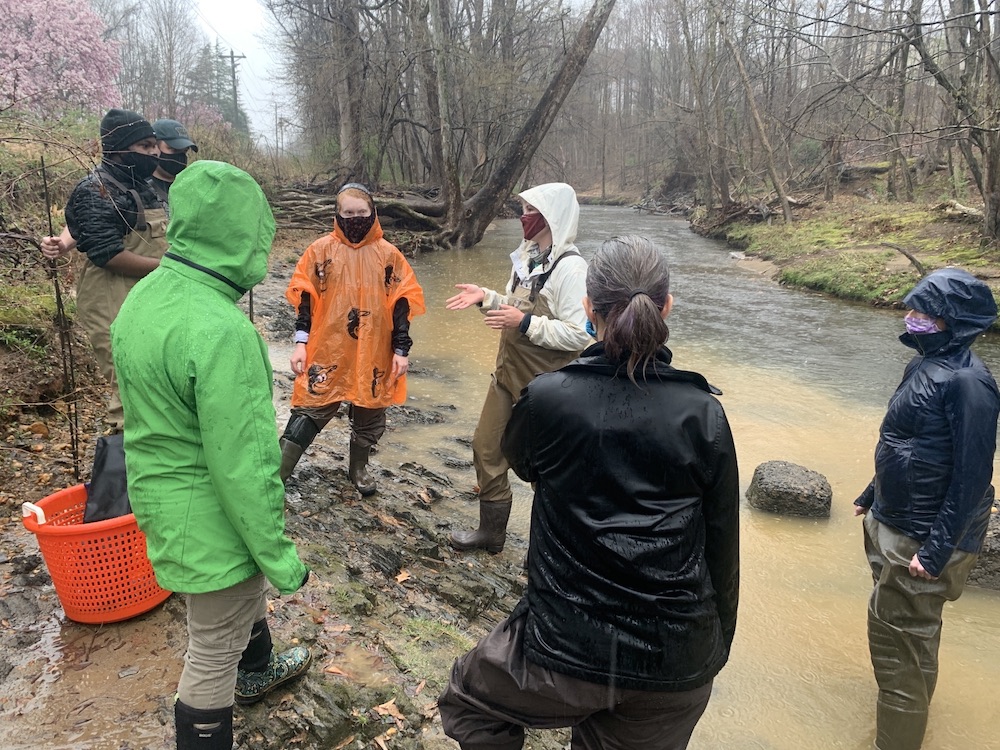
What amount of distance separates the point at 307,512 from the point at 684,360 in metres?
6.65

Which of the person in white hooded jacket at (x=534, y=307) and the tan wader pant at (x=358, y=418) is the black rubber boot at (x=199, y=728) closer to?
the person in white hooded jacket at (x=534, y=307)

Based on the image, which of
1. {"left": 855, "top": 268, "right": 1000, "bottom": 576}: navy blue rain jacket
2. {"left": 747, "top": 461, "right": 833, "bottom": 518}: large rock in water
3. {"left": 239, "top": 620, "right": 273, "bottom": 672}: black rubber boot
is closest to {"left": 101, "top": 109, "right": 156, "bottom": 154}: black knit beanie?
{"left": 239, "top": 620, "right": 273, "bottom": 672}: black rubber boot

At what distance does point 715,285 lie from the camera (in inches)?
611

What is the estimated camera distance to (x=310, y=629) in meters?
2.89

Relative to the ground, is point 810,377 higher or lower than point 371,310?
lower

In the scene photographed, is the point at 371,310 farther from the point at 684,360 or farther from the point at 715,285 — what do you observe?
the point at 715,285

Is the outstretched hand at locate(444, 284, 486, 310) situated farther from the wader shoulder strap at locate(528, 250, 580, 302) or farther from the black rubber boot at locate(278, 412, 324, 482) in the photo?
the black rubber boot at locate(278, 412, 324, 482)

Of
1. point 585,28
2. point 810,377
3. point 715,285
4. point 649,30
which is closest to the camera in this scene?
point 810,377

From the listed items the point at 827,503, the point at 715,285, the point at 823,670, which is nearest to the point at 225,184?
the point at 823,670

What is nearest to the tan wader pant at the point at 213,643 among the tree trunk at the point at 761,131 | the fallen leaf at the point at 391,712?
the fallen leaf at the point at 391,712

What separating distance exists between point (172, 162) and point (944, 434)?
428 cm

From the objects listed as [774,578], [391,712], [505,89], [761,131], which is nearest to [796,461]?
[774,578]

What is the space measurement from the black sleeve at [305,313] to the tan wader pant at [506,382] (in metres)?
1.15

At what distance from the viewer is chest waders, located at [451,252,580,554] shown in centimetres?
357
